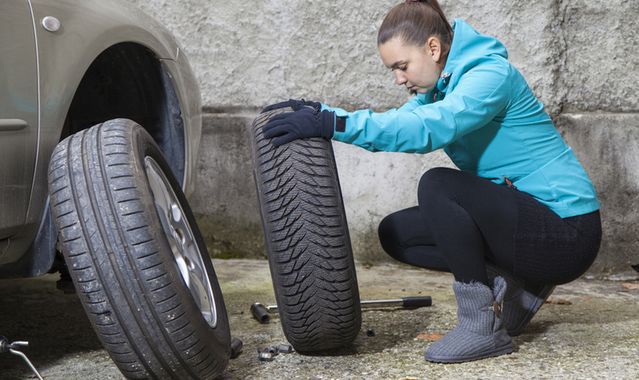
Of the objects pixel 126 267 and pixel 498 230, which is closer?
pixel 126 267

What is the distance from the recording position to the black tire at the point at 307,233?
9.16 feet

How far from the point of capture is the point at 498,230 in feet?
9.77

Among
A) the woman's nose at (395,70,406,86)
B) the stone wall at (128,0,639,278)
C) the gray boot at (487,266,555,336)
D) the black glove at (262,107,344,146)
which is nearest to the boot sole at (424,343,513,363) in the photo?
the gray boot at (487,266,555,336)

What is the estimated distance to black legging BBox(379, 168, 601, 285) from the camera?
2955 mm

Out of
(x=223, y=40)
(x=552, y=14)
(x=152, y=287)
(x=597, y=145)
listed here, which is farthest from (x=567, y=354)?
(x=223, y=40)

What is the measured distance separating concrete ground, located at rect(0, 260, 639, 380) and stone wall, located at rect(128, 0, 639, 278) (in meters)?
0.51

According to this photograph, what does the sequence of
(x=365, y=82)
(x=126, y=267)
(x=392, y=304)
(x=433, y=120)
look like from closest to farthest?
1. (x=126, y=267)
2. (x=433, y=120)
3. (x=392, y=304)
4. (x=365, y=82)

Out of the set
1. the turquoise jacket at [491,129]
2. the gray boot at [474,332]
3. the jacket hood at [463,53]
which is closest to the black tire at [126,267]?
the turquoise jacket at [491,129]

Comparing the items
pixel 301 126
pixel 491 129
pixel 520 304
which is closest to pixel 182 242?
pixel 301 126

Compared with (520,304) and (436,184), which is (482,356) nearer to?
(520,304)

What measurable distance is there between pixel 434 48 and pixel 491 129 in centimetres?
31

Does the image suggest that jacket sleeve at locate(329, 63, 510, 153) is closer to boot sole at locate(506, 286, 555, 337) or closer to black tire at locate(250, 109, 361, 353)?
black tire at locate(250, 109, 361, 353)

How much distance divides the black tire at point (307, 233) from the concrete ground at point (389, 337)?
0.19m

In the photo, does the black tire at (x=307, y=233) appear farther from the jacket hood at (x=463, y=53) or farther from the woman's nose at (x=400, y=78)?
the jacket hood at (x=463, y=53)
